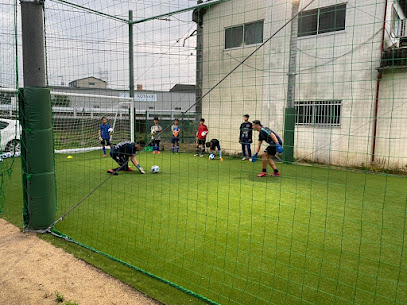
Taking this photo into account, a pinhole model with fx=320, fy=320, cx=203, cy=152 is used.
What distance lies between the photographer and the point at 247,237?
13.4ft

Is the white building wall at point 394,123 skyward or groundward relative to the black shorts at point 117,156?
skyward

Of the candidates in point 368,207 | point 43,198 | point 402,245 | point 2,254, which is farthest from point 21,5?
point 368,207

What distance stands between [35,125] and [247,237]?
3.01 meters

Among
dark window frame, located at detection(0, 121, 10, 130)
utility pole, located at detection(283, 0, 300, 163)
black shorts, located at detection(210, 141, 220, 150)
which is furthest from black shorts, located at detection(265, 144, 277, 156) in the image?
dark window frame, located at detection(0, 121, 10, 130)

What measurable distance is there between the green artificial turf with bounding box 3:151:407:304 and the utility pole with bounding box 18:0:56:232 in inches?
18.1

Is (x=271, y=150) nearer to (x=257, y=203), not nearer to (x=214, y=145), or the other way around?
(x=257, y=203)

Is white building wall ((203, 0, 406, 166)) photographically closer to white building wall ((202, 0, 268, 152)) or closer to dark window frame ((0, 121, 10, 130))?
white building wall ((202, 0, 268, 152))

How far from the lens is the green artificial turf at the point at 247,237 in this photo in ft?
9.56

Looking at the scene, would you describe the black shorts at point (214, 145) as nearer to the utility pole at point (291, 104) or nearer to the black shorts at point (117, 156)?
the utility pole at point (291, 104)

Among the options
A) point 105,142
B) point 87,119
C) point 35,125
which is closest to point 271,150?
point 35,125

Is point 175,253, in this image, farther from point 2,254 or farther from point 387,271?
point 387,271

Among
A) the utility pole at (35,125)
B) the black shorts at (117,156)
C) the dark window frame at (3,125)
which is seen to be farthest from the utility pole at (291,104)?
the dark window frame at (3,125)

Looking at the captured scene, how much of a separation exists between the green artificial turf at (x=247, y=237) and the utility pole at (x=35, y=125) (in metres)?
0.46

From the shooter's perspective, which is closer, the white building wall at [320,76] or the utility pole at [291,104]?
the white building wall at [320,76]
